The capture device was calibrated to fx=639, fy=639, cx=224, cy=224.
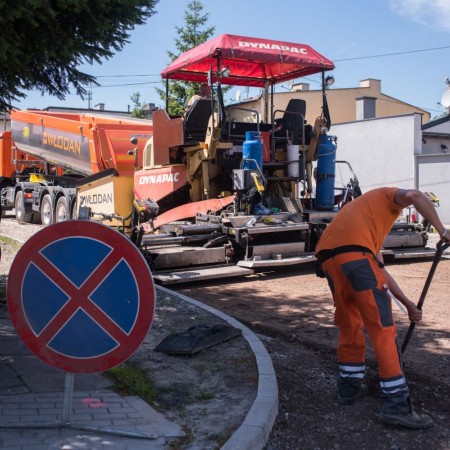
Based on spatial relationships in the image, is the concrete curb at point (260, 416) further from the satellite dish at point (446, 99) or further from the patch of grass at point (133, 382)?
the satellite dish at point (446, 99)

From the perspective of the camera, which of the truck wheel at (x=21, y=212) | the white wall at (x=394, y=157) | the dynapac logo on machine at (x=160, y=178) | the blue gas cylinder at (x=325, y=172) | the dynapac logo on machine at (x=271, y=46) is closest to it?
the dynapac logo on machine at (x=271, y=46)

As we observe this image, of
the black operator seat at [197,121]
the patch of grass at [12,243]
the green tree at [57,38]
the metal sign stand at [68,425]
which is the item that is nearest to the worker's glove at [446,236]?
the metal sign stand at [68,425]

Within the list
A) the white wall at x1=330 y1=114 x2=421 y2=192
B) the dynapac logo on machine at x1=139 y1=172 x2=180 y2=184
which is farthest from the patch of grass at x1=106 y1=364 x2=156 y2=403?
the white wall at x1=330 y1=114 x2=421 y2=192

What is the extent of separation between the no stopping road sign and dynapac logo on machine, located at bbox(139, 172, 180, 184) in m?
7.61

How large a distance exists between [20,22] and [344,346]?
3360mm

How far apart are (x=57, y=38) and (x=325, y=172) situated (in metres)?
6.84

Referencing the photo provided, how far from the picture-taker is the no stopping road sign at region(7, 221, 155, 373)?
3.50 m

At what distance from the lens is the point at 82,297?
3.54 meters

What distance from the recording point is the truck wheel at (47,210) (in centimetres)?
1702

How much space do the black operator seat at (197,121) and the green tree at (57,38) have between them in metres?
5.08

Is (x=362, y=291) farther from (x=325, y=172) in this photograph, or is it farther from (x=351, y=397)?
(x=325, y=172)

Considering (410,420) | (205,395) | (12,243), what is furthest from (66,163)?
(410,420)

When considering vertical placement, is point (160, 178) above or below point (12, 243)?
above

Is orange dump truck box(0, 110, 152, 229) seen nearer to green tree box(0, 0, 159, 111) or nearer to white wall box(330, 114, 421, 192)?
green tree box(0, 0, 159, 111)
